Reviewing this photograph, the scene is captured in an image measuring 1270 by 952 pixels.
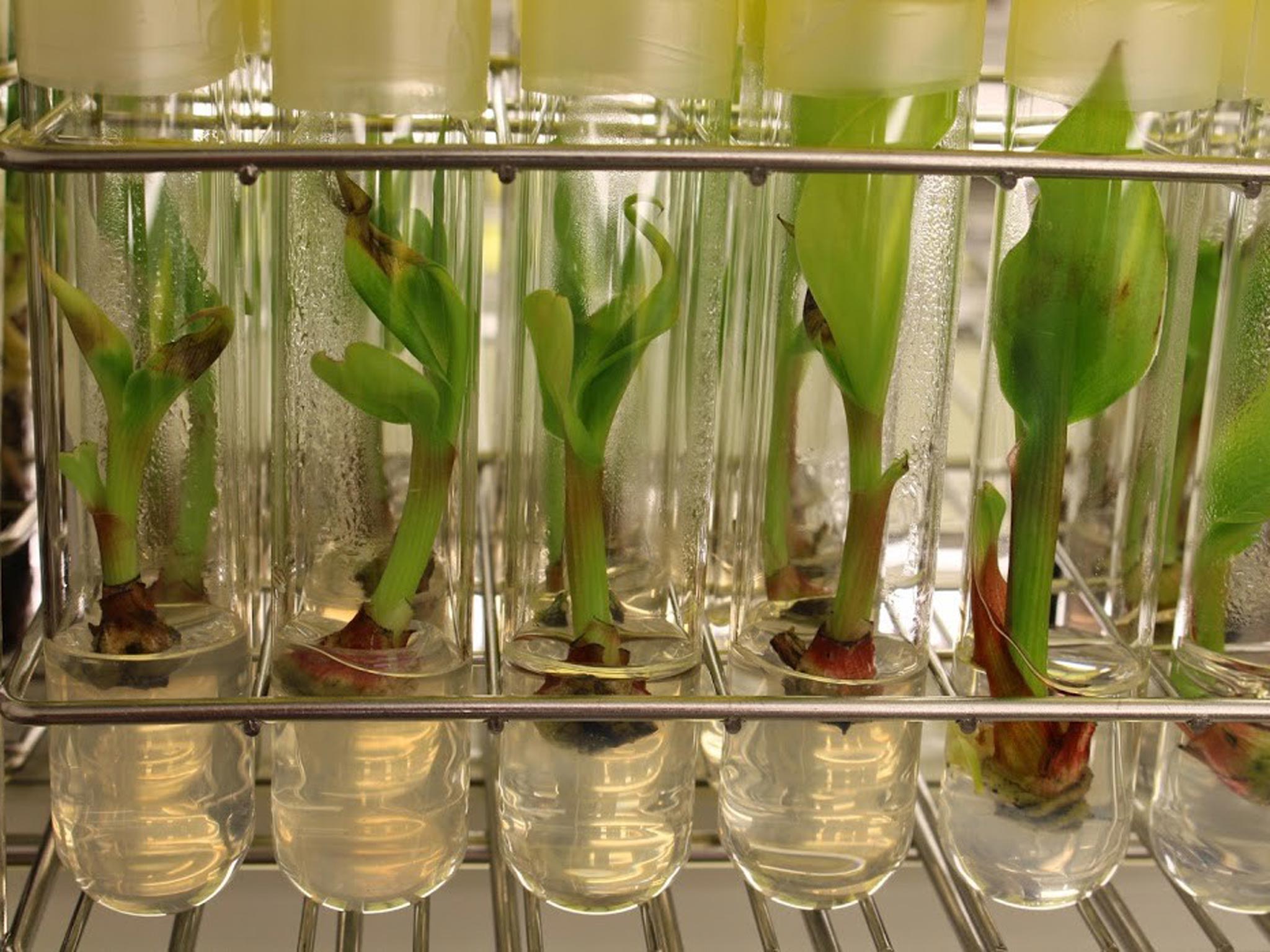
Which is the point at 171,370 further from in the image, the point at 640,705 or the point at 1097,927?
the point at 1097,927

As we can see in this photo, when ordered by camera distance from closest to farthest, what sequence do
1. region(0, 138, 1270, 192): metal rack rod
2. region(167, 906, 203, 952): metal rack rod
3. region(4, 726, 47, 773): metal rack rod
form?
region(0, 138, 1270, 192): metal rack rod, region(167, 906, 203, 952): metal rack rod, region(4, 726, 47, 773): metal rack rod

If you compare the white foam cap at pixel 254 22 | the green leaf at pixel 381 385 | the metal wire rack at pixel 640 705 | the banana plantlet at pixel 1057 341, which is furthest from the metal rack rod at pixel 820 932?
the white foam cap at pixel 254 22

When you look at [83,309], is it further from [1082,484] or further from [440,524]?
[1082,484]

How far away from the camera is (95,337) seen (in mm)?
420

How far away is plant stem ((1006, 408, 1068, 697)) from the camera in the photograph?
443 mm

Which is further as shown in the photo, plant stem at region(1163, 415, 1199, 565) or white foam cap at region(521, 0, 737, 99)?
plant stem at region(1163, 415, 1199, 565)

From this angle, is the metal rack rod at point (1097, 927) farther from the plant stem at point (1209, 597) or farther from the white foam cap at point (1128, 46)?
the white foam cap at point (1128, 46)

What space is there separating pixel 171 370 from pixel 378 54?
0.10 metres

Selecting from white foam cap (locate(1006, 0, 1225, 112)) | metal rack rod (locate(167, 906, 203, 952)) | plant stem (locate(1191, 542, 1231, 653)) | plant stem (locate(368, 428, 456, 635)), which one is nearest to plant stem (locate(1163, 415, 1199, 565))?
plant stem (locate(1191, 542, 1231, 653))

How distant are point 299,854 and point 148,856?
1.7 inches

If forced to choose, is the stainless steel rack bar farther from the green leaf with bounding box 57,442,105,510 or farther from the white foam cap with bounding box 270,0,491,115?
the white foam cap with bounding box 270,0,491,115

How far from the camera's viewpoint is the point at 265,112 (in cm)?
57

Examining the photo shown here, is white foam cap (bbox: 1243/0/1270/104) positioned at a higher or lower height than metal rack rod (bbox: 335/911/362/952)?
higher

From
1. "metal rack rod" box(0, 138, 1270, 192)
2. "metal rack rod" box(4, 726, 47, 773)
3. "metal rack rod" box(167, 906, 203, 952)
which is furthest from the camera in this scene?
"metal rack rod" box(4, 726, 47, 773)
